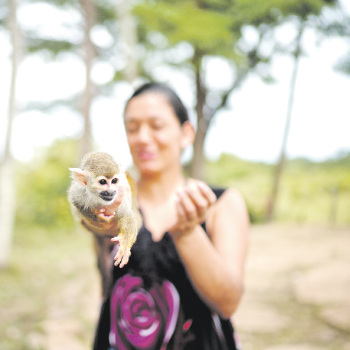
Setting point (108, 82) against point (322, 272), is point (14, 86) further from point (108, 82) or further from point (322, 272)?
point (322, 272)

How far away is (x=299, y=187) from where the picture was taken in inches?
98.7

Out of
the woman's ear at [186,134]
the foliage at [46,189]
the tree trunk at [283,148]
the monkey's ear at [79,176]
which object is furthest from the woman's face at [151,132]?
the tree trunk at [283,148]

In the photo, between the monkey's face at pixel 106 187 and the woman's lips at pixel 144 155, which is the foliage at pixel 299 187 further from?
the monkey's face at pixel 106 187

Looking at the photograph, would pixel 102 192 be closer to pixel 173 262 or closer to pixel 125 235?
pixel 125 235

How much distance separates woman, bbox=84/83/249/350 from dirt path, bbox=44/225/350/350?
1015mm

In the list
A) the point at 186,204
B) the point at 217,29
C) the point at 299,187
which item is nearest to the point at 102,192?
the point at 186,204

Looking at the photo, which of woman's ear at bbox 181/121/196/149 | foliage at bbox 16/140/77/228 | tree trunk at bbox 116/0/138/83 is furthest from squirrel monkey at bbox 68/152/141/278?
tree trunk at bbox 116/0/138/83

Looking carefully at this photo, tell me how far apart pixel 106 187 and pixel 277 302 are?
242 cm

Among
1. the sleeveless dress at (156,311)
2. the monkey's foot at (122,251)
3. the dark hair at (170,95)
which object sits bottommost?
the sleeveless dress at (156,311)

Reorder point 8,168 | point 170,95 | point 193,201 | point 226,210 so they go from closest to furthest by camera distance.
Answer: point 193,201 → point 170,95 → point 226,210 → point 8,168

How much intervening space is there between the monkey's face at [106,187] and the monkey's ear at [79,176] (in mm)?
21

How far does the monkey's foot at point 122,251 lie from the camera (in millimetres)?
259

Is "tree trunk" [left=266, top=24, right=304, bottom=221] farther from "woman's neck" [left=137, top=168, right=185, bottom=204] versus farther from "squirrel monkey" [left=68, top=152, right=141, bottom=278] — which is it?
"squirrel monkey" [left=68, top=152, right=141, bottom=278]

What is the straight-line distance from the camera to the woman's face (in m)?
0.51
